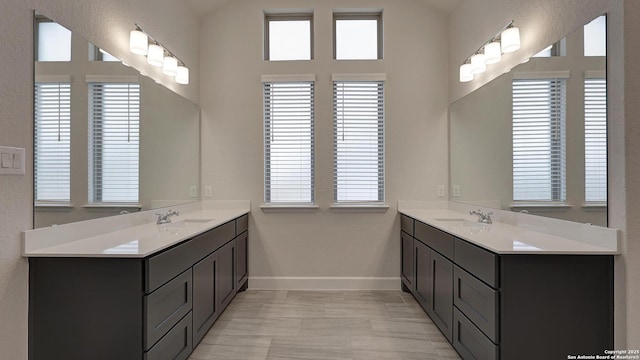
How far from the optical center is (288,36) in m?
3.60

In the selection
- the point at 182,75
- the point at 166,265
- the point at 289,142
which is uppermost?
the point at 182,75

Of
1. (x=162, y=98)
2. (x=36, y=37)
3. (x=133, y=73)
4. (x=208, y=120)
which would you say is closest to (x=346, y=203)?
(x=208, y=120)

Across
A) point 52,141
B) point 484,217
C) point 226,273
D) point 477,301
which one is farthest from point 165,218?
point 484,217

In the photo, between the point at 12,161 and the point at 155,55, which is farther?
the point at 155,55

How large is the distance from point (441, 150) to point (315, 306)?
1.99 m

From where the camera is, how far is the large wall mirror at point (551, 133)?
1.67 m

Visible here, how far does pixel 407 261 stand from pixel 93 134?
2678 mm

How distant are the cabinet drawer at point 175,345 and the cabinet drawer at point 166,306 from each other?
35 mm

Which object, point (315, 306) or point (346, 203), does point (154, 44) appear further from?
Result: point (315, 306)

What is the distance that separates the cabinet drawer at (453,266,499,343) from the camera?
1584 millimetres

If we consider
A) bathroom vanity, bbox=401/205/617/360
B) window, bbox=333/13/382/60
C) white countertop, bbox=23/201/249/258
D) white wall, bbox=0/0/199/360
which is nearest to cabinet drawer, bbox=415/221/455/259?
bathroom vanity, bbox=401/205/617/360

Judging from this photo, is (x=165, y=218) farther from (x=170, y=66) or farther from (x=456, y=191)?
(x=456, y=191)

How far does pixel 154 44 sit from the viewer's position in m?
2.59

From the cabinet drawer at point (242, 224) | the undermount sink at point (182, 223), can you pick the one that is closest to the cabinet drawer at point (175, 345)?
the undermount sink at point (182, 223)
